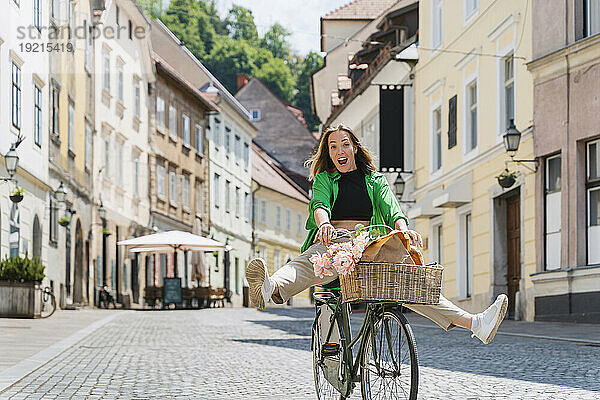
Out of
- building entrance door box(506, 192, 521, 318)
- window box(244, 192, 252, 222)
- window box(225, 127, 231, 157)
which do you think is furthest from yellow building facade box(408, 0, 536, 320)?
window box(244, 192, 252, 222)

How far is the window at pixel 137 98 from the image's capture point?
41781 mm

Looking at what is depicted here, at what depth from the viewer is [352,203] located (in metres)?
6.54

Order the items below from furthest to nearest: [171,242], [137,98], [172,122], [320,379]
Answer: [172,122] → [137,98] → [171,242] → [320,379]

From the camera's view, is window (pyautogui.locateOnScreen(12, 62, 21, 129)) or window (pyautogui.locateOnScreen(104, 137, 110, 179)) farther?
window (pyautogui.locateOnScreen(104, 137, 110, 179))

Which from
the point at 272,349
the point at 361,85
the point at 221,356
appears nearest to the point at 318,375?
the point at 221,356

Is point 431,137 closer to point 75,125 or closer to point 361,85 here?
point 361,85

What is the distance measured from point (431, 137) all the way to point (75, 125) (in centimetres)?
→ 1130

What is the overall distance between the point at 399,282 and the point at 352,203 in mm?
1044

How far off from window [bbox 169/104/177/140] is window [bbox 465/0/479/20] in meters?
23.1

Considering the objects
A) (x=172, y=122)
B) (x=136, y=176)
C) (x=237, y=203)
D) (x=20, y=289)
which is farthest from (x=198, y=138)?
(x=20, y=289)

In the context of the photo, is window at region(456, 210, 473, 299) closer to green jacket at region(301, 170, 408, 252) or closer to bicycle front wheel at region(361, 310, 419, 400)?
green jacket at region(301, 170, 408, 252)

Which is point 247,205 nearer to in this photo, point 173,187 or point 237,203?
point 237,203

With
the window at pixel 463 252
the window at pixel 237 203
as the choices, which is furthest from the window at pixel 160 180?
the window at pixel 463 252

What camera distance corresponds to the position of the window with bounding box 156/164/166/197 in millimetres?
44697
